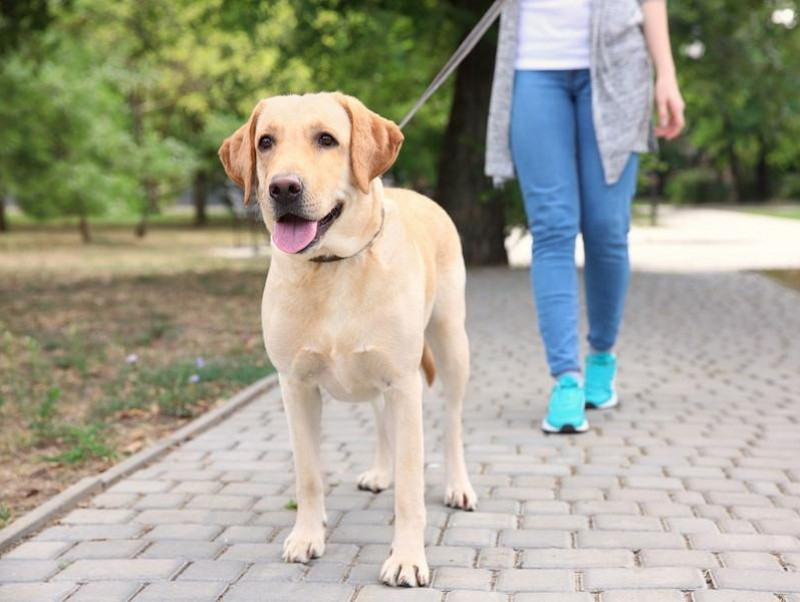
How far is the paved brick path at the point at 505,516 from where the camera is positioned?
133 inches

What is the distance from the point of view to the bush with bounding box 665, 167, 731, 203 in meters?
57.4

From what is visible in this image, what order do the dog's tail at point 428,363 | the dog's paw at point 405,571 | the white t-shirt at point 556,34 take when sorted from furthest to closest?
the white t-shirt at point 556,34 → the dog's tail at point 428,363 → the dog's paw at point 405,571

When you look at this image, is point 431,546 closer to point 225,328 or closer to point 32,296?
point 225,328

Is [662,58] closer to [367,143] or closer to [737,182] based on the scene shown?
[367,143]

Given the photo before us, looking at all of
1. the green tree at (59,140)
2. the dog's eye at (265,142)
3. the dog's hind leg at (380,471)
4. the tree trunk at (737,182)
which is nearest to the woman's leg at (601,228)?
the dog's hind leg at (380,471)

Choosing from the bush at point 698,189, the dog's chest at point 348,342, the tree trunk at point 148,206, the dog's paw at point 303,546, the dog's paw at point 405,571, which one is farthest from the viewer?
the bush at point 698,189

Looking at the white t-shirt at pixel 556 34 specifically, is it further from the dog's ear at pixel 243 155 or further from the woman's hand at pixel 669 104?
the dog's ear at pixel 243 155

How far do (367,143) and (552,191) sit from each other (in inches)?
88.6

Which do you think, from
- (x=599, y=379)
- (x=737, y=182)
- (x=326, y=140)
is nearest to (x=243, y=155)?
(x=326, y=140)

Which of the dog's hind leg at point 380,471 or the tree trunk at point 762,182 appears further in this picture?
the tree trunk at point 762,182

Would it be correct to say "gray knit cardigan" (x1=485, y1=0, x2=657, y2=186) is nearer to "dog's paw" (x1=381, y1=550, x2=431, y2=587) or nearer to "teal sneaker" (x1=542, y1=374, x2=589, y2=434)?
"teal sneaker" (x1=542, y1=374, x2=589, y2=434)

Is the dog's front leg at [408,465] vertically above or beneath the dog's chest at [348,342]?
beneath

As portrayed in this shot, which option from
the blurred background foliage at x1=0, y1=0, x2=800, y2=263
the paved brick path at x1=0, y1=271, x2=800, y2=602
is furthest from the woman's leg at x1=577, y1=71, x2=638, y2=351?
the blurred background foliage at x1=0, y1=0, x2=800, y2=263

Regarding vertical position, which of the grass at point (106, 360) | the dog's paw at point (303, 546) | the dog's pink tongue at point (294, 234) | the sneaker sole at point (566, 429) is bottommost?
the grass at point (106, 360)
